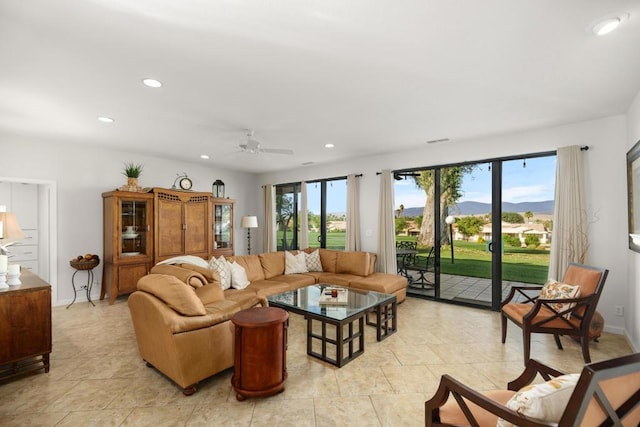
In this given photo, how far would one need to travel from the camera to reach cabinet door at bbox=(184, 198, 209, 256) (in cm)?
575

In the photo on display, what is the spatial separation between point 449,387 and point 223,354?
189 centimetres

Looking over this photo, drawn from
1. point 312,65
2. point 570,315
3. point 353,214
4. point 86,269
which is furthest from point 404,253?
point 86,269

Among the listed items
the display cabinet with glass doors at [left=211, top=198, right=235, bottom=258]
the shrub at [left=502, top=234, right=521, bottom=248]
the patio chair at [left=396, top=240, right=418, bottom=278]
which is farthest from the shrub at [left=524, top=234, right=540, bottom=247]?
the display cabinet with glass doors at [left=211, top=198, right=235, bottom=258]

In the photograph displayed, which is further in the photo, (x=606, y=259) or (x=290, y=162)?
(x=290, y=162)

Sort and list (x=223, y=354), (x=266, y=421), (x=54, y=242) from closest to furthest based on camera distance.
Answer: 1. (x=266, y=421)
2. (x=223, y=354)
3. (x=54, y=242)

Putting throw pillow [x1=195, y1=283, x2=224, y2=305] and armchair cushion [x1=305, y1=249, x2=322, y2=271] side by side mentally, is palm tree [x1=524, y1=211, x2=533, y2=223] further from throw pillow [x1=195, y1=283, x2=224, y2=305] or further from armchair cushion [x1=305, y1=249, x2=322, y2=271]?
throw pillow [x1=195, y1=283, x2=224, y2=305]

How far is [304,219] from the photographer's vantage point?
6.93 meters

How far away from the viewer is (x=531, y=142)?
4184 millimetres

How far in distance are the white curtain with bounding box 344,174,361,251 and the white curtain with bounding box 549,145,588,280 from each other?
3.07m

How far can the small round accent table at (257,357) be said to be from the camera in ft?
7.45

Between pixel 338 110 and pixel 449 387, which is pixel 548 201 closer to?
pixel 338 110

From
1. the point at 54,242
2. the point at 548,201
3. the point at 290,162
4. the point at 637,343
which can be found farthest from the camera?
the point at 290,162

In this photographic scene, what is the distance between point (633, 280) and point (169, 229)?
653 cm

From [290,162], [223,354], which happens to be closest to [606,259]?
[223,354]
